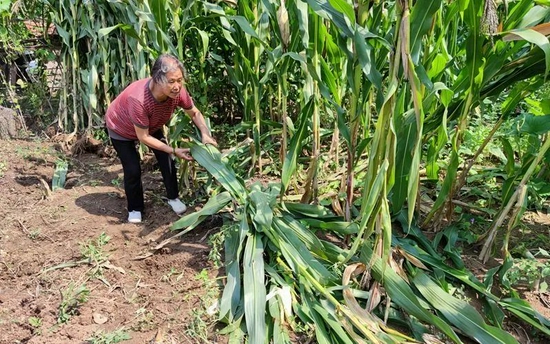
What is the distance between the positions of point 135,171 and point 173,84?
2.50 ft

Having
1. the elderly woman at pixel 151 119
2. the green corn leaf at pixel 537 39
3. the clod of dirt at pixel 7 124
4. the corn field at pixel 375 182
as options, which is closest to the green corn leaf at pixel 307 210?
the corn field at pixel 375 182

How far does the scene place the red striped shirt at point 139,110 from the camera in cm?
282

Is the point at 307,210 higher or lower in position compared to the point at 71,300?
higher

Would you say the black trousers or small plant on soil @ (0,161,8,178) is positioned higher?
the black trousers

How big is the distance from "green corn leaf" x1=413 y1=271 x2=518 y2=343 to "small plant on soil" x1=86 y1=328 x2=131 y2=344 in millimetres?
1424

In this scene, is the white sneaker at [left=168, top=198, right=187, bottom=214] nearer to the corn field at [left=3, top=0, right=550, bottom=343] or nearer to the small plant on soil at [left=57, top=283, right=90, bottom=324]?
the corn field at [left=3, top=0, right=550, bottom=343]

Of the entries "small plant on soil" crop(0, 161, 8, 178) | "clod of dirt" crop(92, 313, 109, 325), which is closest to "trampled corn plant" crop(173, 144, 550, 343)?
"clod of dirt" crop(92, 313, 109, 325)

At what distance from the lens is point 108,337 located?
2.19m

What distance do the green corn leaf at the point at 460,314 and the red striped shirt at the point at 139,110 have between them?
5.76 feet

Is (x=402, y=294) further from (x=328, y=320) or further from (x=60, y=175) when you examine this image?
(x=60, y=175)

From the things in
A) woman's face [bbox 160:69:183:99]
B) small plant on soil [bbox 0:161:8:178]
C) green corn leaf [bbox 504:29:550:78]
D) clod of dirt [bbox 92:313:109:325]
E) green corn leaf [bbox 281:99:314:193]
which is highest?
green corn leaf [bbox 504:29:550:78]

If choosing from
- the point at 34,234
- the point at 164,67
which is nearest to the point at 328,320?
the point at 164,67

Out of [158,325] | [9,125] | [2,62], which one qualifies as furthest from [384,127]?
[2,62]

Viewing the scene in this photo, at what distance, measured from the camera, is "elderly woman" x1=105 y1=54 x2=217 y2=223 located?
269cm
